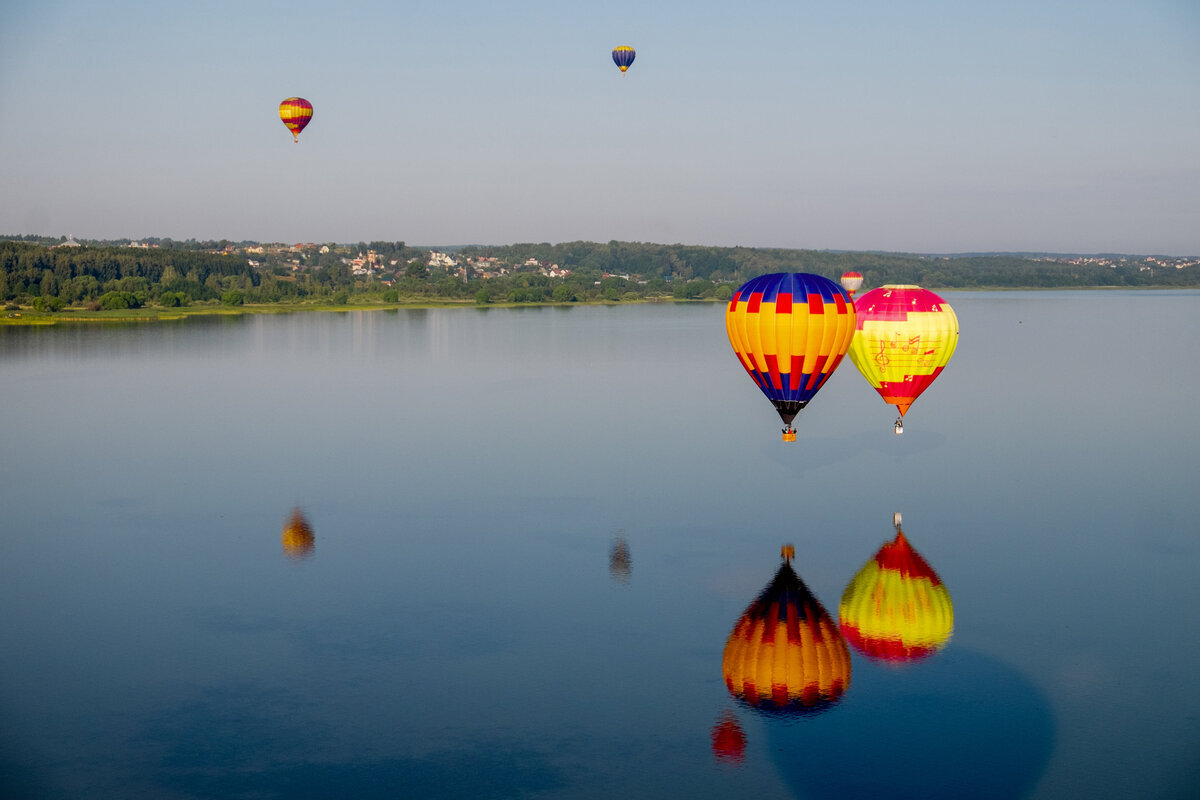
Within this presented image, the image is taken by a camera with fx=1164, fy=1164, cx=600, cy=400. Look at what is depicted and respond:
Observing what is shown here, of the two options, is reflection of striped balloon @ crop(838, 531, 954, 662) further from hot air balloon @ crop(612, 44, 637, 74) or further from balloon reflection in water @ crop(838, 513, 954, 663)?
hot air balloon @ crop(612, 44, 637, 74)

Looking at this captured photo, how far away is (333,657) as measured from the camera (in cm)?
1962

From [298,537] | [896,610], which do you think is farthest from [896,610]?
[298,537]

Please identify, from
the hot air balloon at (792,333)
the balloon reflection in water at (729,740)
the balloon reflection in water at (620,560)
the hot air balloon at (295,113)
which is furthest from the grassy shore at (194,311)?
the balloon reflection in water at (729,740)

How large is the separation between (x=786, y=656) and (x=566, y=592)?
17.2ft

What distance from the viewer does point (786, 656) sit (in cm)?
1986

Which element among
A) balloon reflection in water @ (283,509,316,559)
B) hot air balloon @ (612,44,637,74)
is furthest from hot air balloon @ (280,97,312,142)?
balloon reflection in water @ (283,509,316,559)

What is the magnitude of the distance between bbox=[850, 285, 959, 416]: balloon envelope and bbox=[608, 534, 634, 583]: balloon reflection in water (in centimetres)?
1044

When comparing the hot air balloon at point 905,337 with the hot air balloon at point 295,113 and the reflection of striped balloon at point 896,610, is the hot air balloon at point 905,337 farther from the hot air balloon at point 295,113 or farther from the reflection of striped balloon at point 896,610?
the hot air balloon at point 295,113

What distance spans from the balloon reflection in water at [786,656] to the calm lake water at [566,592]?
11.2 inches

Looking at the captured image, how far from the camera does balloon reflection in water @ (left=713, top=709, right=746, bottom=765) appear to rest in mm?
16203

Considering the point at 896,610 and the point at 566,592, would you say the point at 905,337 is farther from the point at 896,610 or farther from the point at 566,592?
the point at 566,592

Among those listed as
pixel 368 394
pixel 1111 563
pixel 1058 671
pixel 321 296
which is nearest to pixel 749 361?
pixel 1111 563

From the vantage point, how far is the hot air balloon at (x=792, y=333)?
95.2 ft

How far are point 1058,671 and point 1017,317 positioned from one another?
107391 mm
